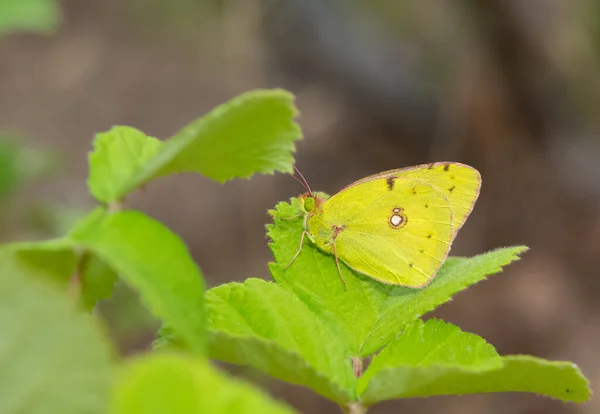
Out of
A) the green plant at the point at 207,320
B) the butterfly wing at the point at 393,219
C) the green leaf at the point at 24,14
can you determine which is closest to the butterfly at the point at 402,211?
the butterfly wing at the point at 393,219

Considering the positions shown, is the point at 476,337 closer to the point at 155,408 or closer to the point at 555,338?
the point at 155,408

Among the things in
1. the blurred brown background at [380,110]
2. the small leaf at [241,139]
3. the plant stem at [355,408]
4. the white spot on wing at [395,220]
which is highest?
the small leaf at [241,139]

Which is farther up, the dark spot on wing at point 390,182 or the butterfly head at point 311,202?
the dark spot on wing at point 390,182

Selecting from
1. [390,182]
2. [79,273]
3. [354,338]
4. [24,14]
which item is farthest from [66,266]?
[24,14]

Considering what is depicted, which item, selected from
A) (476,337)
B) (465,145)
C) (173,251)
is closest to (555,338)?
(465,145)

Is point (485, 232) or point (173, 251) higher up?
point (173, 251)

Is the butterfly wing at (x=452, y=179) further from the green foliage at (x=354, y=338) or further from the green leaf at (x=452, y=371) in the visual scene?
the green leaf at (x=452, y=371)
